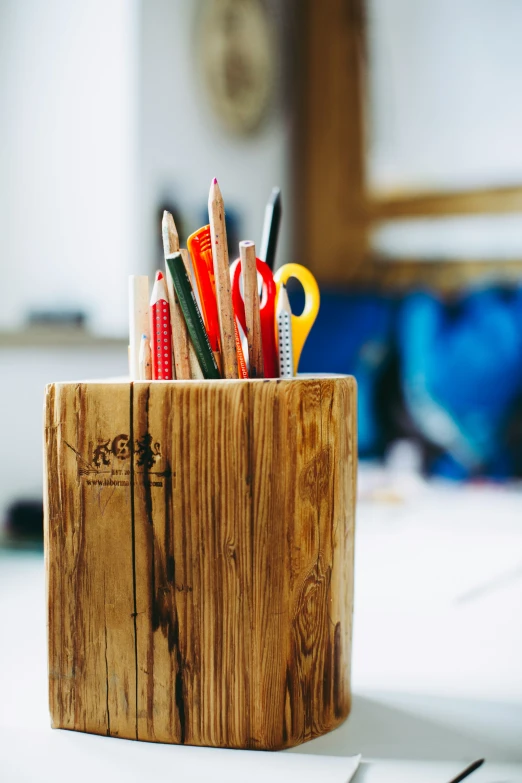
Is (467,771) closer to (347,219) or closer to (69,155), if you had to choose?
(69,155)

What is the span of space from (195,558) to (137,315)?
145 millimetres

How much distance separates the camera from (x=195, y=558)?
386mm

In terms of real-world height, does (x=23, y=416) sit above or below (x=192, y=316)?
below

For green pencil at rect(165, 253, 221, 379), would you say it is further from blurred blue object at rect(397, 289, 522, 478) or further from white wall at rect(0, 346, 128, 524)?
blurred blue object at rect(397, 289, 522, 478)

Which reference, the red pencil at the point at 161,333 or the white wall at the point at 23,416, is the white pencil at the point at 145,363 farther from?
the white wall at the point at 23,416

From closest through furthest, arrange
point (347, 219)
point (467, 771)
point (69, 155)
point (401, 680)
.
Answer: point (467, 771) → point (401, 680) → point (69, 155) → point (347, 219)

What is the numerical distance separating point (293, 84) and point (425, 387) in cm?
68

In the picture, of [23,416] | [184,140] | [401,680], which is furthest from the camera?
[184,140]

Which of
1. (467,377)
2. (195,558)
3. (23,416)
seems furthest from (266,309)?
(467,377)

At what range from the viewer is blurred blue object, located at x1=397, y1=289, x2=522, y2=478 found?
4.22 feet

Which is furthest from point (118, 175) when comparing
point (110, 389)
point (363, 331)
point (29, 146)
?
point (110, 389)

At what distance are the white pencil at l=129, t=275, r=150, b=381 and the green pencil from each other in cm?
4

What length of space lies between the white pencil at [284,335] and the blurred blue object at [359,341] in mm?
920

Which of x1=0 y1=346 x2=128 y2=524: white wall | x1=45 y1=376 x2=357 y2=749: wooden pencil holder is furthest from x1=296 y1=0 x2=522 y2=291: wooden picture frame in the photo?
x1=45 y1=376 x2=357 y2=749: wooden pencil holder
